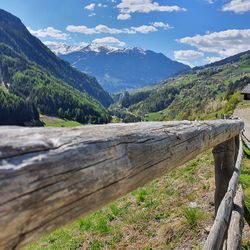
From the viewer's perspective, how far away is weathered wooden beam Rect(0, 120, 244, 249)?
65.4 inches

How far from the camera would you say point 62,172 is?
6.25 ft

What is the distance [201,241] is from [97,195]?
4920 millimetres

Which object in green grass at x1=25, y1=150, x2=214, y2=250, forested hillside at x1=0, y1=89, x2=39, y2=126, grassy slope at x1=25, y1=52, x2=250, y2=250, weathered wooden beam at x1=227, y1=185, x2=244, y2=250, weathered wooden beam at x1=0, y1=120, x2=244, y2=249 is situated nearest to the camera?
weathered wooden beam at x1=0, y1=120, x2=244, y2=249

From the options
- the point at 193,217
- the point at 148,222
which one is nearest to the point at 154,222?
the point at 148,222

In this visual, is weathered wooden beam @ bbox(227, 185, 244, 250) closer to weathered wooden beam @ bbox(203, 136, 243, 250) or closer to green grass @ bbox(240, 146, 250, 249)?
weathered wooden beam @ bbox(203, 136, 243, 250)

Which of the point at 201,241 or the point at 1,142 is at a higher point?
the point at 1,142

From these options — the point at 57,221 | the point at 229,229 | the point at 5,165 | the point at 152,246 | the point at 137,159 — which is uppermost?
the point at 5,165

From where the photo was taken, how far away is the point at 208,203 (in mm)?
8367

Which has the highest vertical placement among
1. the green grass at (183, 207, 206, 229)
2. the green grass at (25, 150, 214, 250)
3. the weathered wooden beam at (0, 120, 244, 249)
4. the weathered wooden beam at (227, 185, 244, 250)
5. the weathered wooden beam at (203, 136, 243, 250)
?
the weathered wooden beam at (0, 120, 244, 249)

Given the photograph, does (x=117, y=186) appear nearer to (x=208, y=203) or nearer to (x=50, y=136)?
(x=50, y=136)

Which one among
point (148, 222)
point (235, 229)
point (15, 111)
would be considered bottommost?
point (148, 222)

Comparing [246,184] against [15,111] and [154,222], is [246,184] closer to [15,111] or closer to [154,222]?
[154,222]

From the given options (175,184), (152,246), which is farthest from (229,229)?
(175,184)

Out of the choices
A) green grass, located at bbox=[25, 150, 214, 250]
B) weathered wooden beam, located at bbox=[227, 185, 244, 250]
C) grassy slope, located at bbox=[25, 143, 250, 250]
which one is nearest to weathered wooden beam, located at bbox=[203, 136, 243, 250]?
weathered wooden beam, located at bbox=[227, 185, 244, 250]
